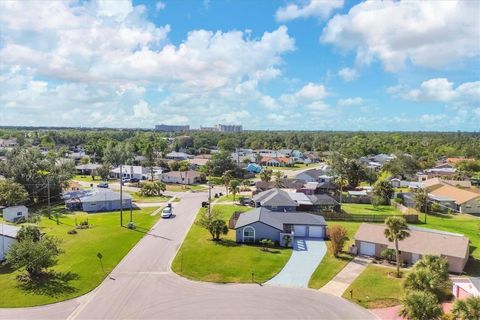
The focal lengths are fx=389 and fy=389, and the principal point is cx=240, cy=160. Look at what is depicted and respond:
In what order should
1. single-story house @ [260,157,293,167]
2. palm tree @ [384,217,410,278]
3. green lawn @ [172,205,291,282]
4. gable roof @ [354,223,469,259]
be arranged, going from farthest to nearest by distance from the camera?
single-story house @ [260,157,293,167]
gable roof @ [354,223,469,259]
palm tree @ [384,217,410,278]
green lawn @ [172,205,291,282]

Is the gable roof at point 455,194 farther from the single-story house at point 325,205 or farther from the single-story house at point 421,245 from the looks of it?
the single-story house at point 421,245

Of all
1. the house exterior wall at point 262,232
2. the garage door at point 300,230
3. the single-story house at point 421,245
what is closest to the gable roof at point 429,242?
the single-story house at point 421,245

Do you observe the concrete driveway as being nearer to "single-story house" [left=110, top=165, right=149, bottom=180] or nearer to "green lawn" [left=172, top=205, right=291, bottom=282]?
"green lawn" [left=172, top=205, right=291, bottom=282]

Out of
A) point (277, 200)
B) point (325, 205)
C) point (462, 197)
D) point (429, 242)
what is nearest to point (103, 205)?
point (277, 200)

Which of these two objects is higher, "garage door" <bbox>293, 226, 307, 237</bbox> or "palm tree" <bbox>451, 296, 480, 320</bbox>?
"palm tree" <bbox>451, 296, 480, 320</bbox>

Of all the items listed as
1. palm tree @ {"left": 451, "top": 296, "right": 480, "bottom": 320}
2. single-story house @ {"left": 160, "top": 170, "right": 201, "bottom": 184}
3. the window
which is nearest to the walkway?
palm tree @ {"left": 451, "top": 296, "right": 480, "bottom": 320}

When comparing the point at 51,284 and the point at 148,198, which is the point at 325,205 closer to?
the point at 148,198
